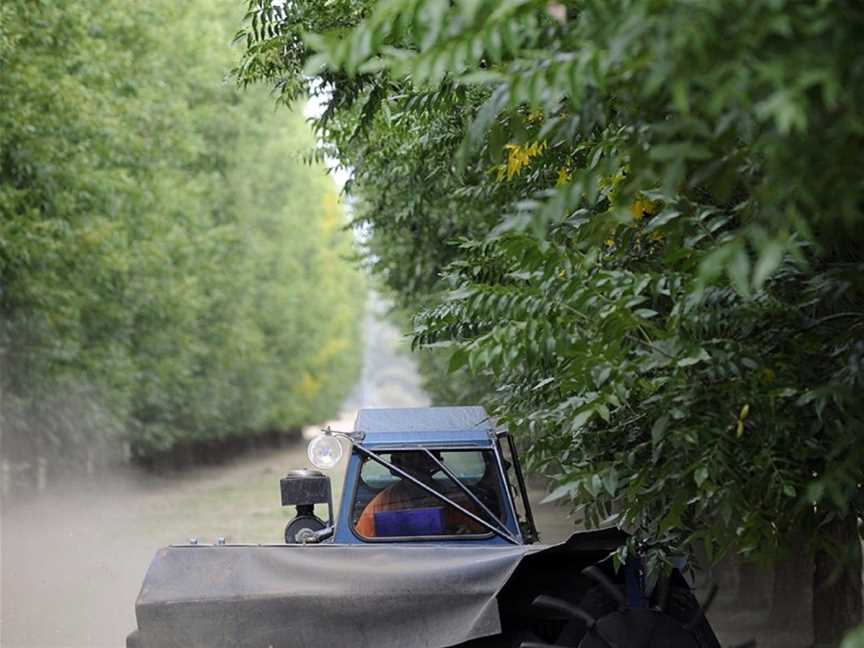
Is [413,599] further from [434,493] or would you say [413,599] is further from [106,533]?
Answer: [106,533]

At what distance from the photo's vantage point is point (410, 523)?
357 inches

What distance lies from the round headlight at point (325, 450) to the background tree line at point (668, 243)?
114cm

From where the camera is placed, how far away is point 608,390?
585cm

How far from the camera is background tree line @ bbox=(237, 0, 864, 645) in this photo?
12.7ft

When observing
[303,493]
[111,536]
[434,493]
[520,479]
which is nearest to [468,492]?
[434,493]

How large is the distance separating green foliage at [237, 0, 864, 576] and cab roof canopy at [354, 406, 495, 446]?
0.72 m

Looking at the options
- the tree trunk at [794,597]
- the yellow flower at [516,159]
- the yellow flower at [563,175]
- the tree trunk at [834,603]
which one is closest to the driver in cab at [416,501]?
the yellow flower at [516,159]

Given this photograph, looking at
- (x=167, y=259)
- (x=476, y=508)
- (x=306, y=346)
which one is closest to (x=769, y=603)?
(x=476, y=508)

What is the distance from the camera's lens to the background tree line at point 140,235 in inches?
789

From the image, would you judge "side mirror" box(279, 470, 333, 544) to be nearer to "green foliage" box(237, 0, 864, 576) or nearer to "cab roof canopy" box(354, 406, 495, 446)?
"cab roof canopy" box(354, 406, 495, 446)

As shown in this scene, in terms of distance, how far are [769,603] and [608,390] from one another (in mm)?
8388

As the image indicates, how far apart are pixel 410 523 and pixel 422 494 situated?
0.22m

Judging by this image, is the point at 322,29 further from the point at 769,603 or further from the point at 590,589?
the point at 769,603

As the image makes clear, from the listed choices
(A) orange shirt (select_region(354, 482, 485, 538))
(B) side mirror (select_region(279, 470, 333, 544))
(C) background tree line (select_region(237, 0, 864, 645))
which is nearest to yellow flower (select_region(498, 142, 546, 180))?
(C) background tree line (select_region(237, 0, 864, 645))
